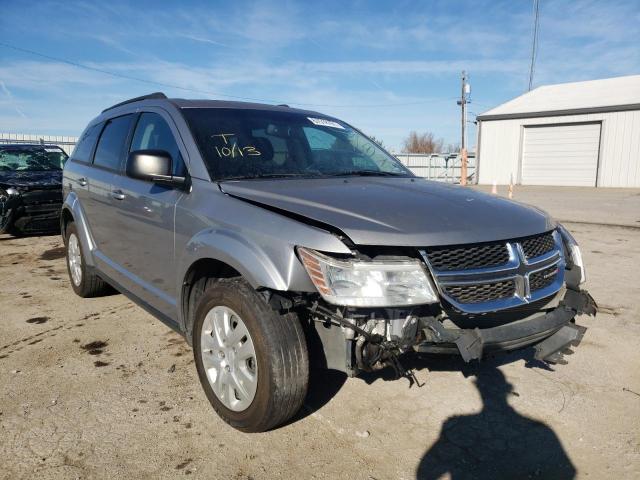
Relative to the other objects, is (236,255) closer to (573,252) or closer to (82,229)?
(573,252)

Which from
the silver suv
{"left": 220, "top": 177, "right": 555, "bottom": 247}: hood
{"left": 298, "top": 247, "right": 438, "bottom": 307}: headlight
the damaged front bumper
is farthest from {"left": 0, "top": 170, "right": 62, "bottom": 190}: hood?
the damaged front bumper

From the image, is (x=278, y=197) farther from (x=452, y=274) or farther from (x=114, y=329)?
(x=114, y=329)

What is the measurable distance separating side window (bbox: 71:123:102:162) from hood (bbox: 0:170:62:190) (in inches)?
153

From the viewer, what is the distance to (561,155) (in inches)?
947

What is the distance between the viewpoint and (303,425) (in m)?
2.71

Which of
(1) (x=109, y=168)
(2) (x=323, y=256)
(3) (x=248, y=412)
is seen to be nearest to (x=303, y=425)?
(3) (x=248, y=412)

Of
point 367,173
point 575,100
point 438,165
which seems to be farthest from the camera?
point 438,165

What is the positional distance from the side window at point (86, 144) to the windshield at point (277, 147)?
1.88 m

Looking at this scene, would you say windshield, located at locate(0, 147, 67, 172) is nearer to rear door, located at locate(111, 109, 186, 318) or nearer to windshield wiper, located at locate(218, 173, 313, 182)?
rear door, located at locate(111, 109, 186, 318)

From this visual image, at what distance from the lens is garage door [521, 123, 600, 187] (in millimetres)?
23219

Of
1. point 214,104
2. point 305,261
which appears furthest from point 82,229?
point 305,261

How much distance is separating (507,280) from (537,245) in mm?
376

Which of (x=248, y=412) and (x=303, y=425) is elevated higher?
(x=248, y=412)

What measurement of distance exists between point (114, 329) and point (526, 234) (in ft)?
10.8
